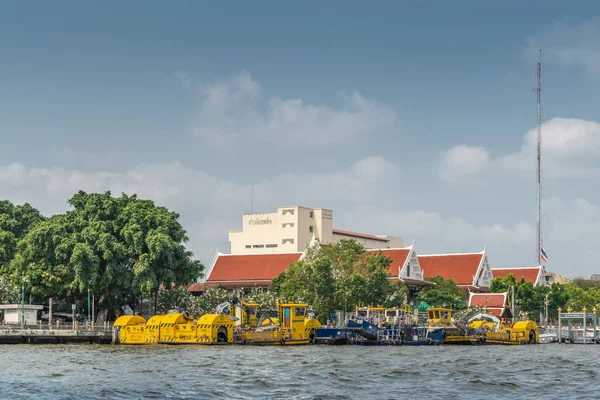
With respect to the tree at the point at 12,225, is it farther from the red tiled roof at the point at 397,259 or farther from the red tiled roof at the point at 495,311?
the red tiled roof at the point at 495,311

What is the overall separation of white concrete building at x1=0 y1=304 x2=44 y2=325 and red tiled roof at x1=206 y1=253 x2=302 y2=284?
1384 inches

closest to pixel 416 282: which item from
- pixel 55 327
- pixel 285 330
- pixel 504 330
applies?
pixel 504 330

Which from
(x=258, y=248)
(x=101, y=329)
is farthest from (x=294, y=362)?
(x=258, y=248)

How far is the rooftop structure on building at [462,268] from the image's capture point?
326ft

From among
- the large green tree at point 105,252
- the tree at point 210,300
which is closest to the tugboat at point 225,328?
the large green tree at point 105,252

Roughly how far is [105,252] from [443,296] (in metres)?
35.1

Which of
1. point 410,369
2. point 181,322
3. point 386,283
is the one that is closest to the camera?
point 410,369

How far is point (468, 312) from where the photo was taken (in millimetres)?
79688

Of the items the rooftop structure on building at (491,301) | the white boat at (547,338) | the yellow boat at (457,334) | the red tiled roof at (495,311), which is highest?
the rooftop structure on building at (491,301)

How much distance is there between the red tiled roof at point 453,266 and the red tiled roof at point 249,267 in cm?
1473

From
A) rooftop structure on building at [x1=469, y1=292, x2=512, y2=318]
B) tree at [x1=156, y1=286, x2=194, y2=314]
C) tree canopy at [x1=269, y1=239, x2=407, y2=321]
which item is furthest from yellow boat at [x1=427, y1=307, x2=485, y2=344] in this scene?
rooftop structure on building at [x1=469, y1=292, x2=512, y2=318]

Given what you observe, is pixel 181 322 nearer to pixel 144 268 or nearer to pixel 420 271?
pixel 144 268

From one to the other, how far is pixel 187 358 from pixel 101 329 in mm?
22818

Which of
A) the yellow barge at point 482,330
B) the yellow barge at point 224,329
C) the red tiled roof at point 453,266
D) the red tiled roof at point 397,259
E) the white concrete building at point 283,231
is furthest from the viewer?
the white concrete building at point 283,231
